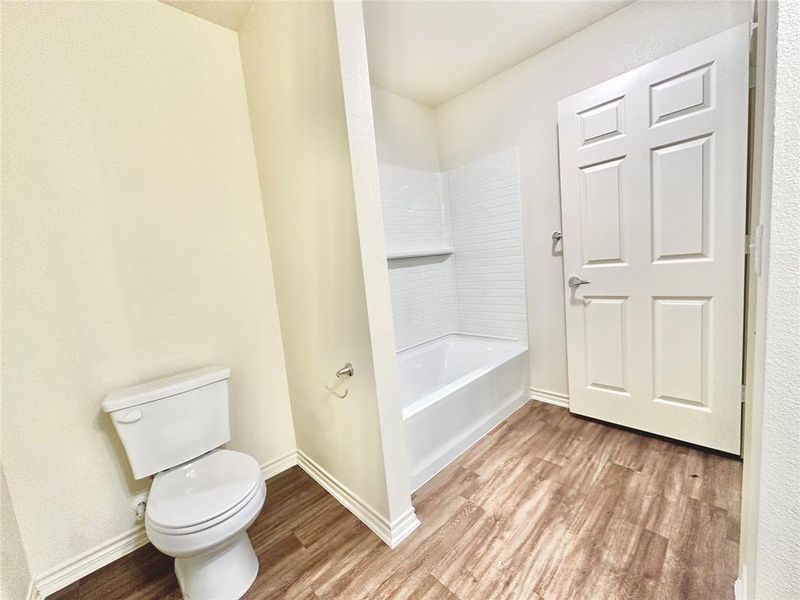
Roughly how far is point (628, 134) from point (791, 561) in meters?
1.82

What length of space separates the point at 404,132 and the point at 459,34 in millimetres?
745

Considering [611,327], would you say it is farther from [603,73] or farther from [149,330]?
[149,330]

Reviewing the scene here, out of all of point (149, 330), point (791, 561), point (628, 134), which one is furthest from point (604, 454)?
point (149, 330)

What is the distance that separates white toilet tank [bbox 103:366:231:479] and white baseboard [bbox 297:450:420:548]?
1.84 feet

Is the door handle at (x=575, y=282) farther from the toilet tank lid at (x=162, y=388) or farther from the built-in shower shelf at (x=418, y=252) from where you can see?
the toilet tank lid at (x=162, y=388)

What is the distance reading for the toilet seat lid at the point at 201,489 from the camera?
1.06 meters

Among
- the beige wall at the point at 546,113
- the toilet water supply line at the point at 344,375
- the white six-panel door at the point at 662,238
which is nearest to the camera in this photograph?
the toilet water supply line at the point at 344,375

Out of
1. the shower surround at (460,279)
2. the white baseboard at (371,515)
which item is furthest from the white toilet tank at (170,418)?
the shower surround at (460,279)

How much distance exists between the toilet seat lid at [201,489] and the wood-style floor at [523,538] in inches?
15.2

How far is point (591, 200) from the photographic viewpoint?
1.87 meters

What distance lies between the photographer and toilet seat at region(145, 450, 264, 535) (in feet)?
3.41

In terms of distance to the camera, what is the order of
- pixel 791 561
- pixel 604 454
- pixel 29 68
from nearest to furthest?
1. pixel 791 561
2. pixel 29 68
3. pixel 604 454

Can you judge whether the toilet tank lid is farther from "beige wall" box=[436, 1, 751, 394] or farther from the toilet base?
"beige wall" box=[436, 1, 751, 394]

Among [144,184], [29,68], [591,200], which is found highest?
[29,68]
